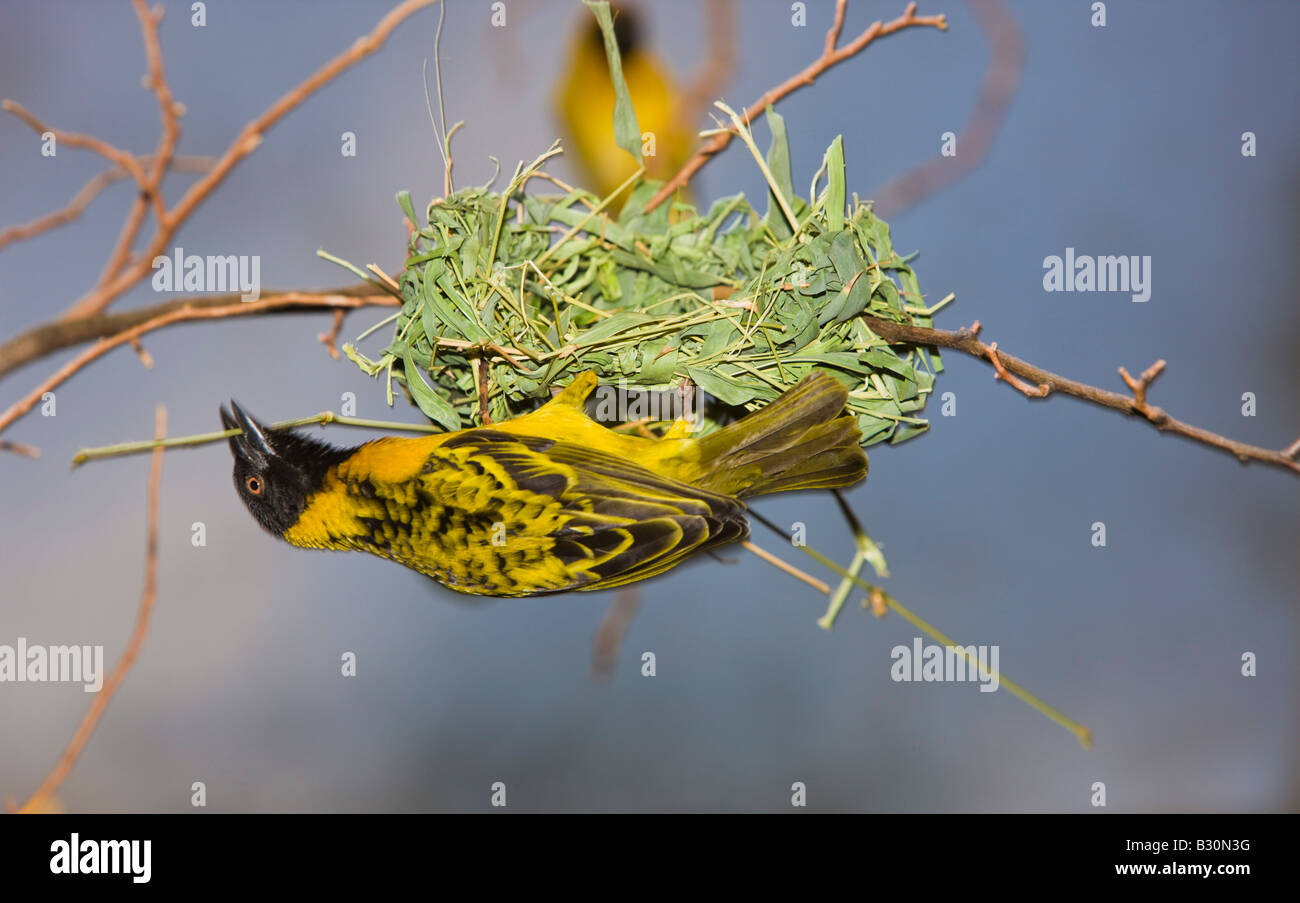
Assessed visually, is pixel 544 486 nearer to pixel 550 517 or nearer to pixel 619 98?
pixel 550 517

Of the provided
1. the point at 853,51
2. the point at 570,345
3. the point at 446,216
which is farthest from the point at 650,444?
the point at 853,51

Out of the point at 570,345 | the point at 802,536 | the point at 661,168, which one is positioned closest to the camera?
the point at 570,345

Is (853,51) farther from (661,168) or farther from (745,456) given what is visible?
(745,456)

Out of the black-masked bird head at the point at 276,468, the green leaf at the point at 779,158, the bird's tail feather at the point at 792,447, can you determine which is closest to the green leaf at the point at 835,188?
the green leaf at the point at 779,158

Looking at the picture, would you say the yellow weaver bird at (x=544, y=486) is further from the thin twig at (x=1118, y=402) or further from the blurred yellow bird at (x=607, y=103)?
the blurred yellow bird at (x=607, y=103)

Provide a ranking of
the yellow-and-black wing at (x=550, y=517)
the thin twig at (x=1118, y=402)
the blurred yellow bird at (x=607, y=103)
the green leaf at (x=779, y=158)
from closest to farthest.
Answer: the thin twig at (x=1118, y=402) → the yellow-and-black wing at (x=550, y=517) → the green leaf at (x=779, y=158) → the blurred yellow bird at (x=607, y=103)

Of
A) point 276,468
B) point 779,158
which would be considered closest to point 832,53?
point 779,158
